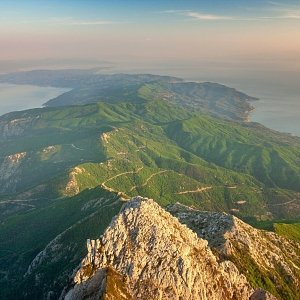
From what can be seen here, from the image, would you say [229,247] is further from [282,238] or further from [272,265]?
[282,238]

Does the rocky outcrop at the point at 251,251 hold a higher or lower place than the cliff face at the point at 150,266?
lower

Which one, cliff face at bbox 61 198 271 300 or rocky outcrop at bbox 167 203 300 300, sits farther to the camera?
rocky outcrop at bbox 167 203 300 300

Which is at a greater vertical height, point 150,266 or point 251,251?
point 150,266

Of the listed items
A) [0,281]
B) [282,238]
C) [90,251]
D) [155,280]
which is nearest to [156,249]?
[155,280]

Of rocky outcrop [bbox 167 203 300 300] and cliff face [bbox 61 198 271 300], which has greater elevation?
cliff face [bbox 61 198 271 300]

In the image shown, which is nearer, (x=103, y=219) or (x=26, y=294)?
(x=26, y=294)
